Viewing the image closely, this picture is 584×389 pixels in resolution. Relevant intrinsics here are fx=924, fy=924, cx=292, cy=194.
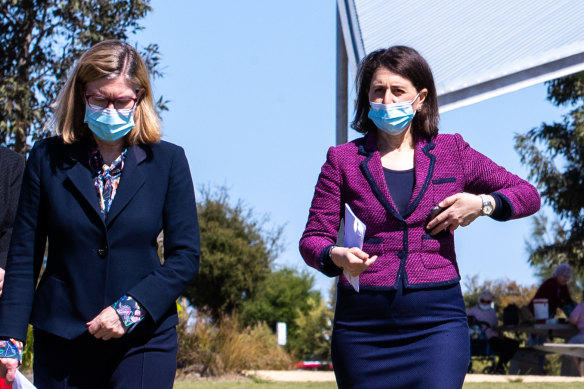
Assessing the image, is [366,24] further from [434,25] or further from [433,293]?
[433,293]

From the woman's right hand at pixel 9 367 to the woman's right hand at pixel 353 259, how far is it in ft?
3.52

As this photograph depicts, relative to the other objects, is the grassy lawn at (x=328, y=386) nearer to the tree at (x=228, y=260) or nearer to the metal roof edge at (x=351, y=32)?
the metal roof edge at (x=351, y=32)

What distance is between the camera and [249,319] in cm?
3566

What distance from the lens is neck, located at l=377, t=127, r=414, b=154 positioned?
338 centimetres

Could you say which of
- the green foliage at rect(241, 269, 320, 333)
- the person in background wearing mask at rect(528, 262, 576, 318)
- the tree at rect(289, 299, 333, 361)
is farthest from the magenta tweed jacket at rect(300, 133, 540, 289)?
the green foliage at rect(241, 269, 320, 333)

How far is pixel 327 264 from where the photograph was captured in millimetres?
3158

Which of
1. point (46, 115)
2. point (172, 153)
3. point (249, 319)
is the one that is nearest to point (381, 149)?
point (172, 153)

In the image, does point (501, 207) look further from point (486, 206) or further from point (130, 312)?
point (130, 312)

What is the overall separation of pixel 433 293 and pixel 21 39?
40.2ft

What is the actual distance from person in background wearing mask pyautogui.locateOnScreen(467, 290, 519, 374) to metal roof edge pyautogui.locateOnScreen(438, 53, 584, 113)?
8.54 meters

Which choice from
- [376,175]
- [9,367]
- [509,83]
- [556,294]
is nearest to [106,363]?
[9,367]

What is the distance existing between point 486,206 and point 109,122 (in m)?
1.28

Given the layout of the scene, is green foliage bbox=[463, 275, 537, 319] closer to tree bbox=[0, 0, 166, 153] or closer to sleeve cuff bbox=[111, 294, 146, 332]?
tree bbox=[0, 0, 166, 153]

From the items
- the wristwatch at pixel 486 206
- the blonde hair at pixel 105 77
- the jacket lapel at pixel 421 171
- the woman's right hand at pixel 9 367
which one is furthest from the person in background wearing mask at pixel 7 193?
the wristwatch at pixel 486 206
